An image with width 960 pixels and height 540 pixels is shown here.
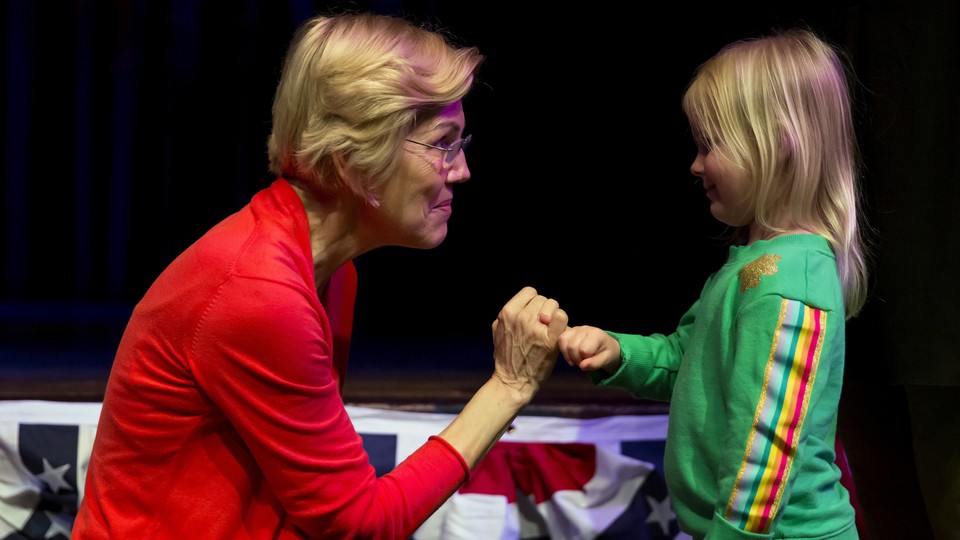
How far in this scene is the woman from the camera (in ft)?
4.26

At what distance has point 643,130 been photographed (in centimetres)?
437

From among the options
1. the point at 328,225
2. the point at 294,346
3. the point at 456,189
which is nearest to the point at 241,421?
the point at 294,346

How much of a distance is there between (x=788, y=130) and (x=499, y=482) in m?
1.15

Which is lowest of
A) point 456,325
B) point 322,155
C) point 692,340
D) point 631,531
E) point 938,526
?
point 456,325

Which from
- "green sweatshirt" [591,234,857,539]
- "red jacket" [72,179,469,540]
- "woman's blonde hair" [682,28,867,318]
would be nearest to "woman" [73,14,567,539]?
"red jacket" [72,179,469,540]

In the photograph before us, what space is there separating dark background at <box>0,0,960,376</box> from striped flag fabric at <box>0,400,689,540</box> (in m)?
0.80

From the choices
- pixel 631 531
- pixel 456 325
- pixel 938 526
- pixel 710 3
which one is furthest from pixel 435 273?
pixel 938 526

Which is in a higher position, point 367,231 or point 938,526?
point 367,231

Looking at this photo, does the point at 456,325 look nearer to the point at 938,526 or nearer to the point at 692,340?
the point at 938,526

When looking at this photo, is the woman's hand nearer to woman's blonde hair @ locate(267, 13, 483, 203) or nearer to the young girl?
the young girl

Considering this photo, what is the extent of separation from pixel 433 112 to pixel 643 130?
3033mm

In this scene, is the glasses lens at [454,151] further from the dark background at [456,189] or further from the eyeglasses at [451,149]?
the dark background at [456,189]

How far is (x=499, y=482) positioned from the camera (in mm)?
2307

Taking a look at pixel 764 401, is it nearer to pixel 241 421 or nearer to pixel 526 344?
pixel 526 344
